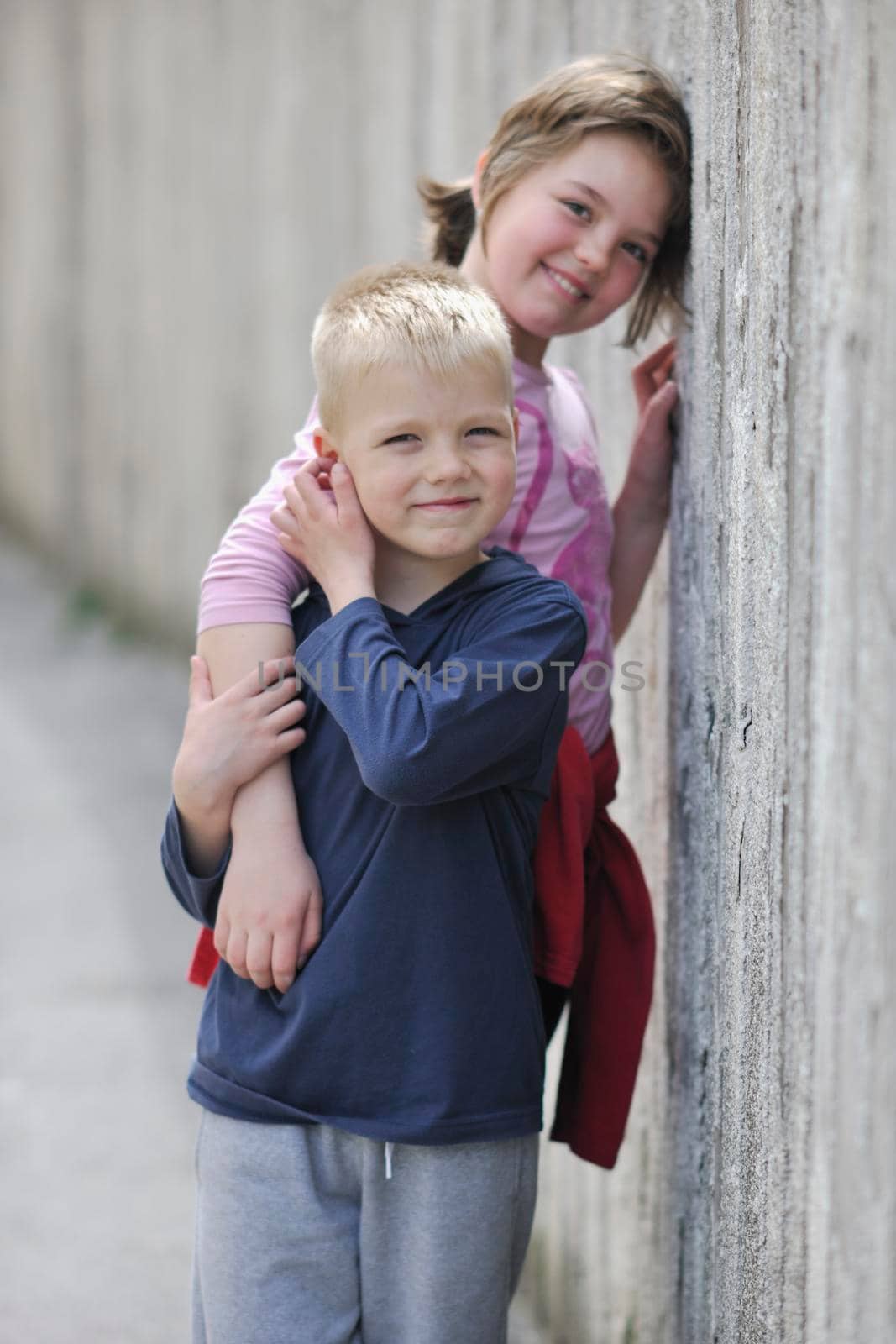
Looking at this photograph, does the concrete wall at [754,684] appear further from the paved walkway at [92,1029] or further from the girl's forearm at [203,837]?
the paved walkway at [92,1029]

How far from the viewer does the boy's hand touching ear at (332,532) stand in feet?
6.05

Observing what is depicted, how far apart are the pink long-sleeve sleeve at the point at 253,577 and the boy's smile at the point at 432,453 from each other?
6.4 inches

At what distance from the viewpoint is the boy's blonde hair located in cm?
179

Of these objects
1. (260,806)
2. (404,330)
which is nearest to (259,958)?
(260,806)

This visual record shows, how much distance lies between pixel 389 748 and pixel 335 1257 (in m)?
0.60

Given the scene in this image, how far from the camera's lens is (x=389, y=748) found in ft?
5.62

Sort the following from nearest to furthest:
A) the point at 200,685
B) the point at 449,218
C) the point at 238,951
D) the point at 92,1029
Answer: the point at 238,951, the point at 200,685, the point at 449,218, the point at 92,1029

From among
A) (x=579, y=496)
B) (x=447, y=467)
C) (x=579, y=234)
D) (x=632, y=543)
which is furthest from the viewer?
(x=632, y=543)

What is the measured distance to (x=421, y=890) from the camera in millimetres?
1827

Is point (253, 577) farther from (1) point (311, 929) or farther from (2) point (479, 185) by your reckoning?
(2) point (479, 185)

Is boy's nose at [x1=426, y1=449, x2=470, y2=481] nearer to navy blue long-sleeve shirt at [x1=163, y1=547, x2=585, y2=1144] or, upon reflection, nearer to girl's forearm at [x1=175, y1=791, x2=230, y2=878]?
navy blue long-sleeve shirt at [x1=163, y1=547, x2=585, y2=1144]

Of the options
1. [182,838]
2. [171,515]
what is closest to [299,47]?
[171,515]

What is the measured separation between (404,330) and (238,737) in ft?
1.56

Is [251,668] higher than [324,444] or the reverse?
the reverse
